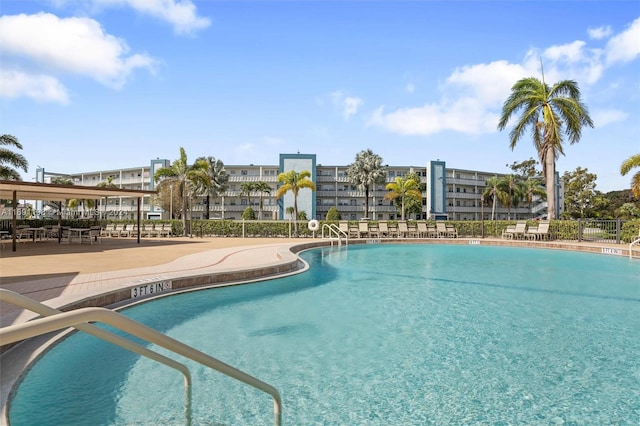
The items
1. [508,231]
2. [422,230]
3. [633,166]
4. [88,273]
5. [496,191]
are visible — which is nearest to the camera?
→ [88,273]

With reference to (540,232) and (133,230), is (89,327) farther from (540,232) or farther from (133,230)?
(133,230)

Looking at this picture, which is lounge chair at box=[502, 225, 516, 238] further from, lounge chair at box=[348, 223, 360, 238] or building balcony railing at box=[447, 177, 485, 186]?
building balcony railing at box=[447, 177, 485, 186]

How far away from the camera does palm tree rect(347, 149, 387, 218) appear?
199 feet

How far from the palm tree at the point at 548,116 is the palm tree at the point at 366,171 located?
106 ft

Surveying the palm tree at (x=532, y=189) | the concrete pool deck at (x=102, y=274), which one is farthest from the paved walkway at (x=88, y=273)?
the palm tree at (x=532, y=189)

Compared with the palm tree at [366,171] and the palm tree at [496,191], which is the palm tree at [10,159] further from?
the palm tree at [496,191]

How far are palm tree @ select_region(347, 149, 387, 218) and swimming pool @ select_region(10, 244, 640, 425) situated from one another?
169ft

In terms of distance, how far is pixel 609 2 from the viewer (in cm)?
1330

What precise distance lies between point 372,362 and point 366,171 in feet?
188

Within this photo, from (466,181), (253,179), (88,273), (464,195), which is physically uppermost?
(466,181)

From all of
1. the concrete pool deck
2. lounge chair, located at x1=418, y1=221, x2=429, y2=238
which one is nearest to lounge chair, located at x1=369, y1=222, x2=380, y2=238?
lounge chair, located at x1=418, y1=221, x2=429, y2=238

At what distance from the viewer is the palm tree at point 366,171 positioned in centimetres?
6075

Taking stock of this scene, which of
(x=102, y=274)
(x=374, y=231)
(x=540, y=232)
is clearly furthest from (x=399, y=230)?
(x=102, y=274)

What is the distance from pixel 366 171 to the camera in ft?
201
